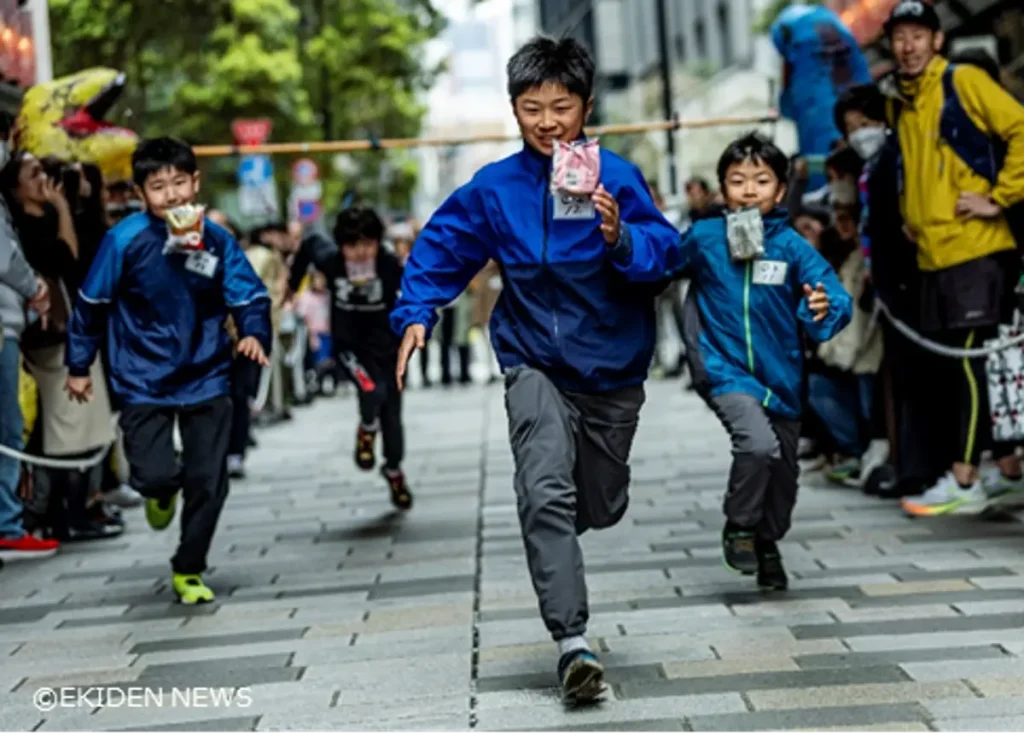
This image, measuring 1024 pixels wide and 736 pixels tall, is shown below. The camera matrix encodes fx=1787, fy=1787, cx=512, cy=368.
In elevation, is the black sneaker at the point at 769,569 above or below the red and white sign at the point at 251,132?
below

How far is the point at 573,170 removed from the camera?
504cm

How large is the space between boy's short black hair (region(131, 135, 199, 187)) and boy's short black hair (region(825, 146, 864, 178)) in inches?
155

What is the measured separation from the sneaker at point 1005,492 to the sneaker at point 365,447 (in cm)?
341

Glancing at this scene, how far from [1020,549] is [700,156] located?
29.7m

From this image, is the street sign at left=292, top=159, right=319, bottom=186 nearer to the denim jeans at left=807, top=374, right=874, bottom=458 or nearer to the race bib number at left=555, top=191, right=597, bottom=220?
the denim jeans at left=807, top=374, right=874, bottom=458

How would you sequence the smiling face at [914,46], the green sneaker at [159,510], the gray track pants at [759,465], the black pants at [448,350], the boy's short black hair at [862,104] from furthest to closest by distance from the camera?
the black pants at [448,350]
the boy's short black hair at [862,104]
the smiling face at [914,46]
the green sneaker at [159,510]
the gray track pants at [759,465]

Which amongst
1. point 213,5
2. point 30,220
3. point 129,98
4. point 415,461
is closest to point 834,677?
point 30,220

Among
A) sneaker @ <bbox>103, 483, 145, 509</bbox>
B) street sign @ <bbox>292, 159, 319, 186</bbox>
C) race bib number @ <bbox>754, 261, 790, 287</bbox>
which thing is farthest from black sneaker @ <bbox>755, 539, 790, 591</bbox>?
street sign @ <bbox>292, 159, 319, 186</bbox>

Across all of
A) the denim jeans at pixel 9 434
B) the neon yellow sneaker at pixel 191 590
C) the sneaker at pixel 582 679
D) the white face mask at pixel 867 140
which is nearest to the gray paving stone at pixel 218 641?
the neon yellow sneaker at pixel 191 590

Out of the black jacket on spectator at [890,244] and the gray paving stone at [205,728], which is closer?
the gray paving stone at [205,728]

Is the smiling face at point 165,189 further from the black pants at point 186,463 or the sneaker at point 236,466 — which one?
the sneaker at point 236,466

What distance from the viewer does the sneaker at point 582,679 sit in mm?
4777

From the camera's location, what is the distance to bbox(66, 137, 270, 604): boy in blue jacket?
23.3ft

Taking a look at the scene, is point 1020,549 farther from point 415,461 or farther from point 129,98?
point 129,98
